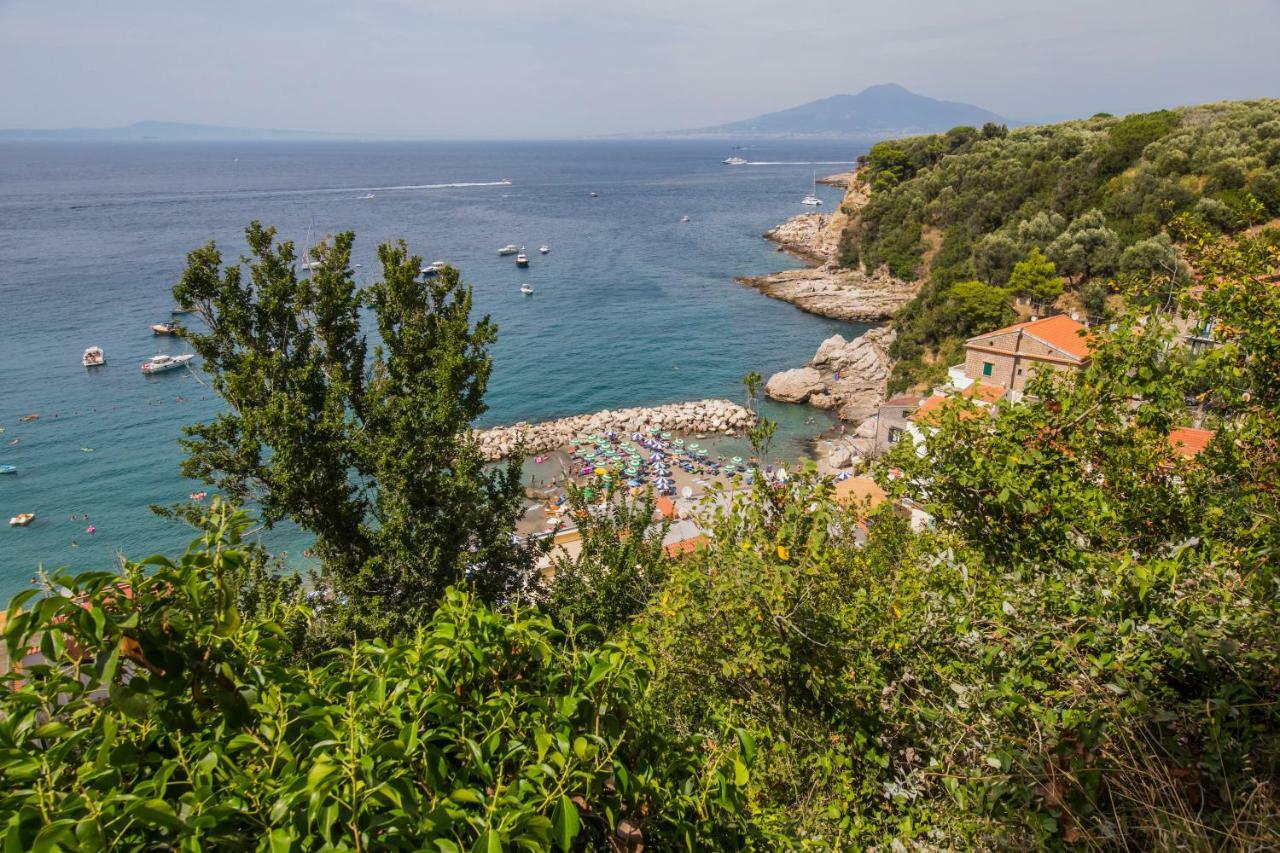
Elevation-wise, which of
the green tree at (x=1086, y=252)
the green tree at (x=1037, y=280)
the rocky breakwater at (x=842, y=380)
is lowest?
the rocky breakwater at (x=842, y=380)

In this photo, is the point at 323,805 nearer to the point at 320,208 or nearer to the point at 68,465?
the point at 68,465

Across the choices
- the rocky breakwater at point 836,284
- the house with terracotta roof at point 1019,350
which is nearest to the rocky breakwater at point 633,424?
the house with terracotta roof at point 1019,350

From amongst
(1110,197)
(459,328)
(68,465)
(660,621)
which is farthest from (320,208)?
(660,621)

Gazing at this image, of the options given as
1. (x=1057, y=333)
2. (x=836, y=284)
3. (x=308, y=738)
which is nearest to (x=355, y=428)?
(x=308, y=738)

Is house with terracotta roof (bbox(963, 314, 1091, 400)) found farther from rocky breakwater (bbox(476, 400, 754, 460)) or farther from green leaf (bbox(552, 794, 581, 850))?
green leaf (bbox(552, 794, 581, 850))

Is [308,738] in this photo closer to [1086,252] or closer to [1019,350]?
[1019,350]

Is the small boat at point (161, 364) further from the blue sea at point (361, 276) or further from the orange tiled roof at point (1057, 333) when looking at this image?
the orange tiled roof at point (1057, 333)
